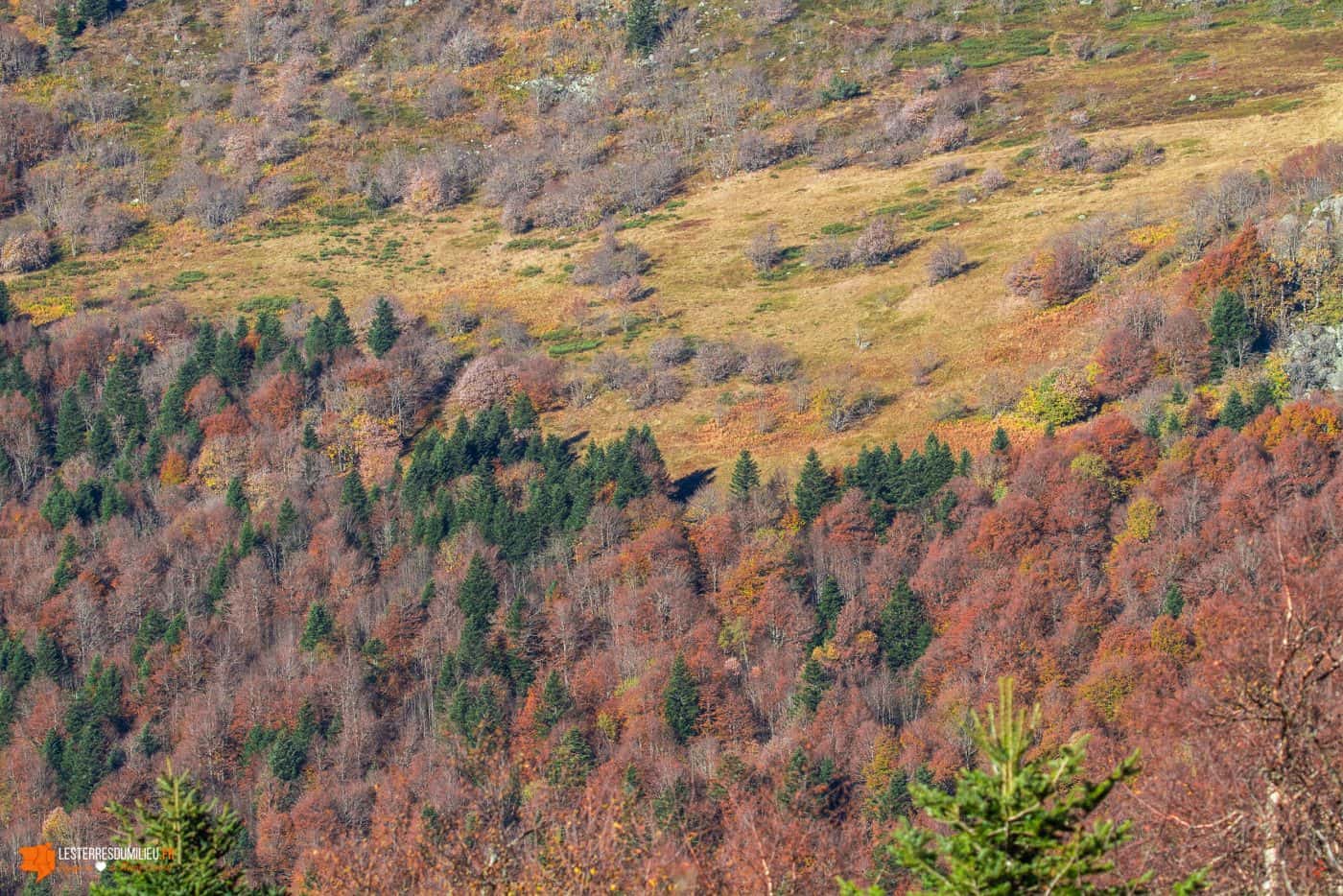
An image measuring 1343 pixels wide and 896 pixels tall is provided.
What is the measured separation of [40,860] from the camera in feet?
284

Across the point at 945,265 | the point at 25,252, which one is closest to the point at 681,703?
the point at 945,265

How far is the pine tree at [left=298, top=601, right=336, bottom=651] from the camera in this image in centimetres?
10931

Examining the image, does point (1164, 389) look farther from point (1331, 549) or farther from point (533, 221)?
point (533, 221)

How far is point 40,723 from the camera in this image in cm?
10450

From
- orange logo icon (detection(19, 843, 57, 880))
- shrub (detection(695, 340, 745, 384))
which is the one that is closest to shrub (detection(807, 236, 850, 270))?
shrub (detection(695, 340, 745, 384))

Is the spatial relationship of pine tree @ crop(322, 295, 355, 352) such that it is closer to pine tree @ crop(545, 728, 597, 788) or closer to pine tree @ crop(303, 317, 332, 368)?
pine tree @ crop(303, 317, 332, 368)

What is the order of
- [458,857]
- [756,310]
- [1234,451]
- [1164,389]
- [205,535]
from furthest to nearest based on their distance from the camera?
[756,310], [205,535], [1164,389], [1234,451], [458,857]

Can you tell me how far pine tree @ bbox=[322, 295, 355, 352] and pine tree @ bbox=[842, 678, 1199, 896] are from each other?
126m

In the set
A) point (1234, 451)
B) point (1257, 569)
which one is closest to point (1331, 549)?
point (1257, 569)

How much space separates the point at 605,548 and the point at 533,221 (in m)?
67.2

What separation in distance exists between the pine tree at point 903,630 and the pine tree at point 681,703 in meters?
12.9

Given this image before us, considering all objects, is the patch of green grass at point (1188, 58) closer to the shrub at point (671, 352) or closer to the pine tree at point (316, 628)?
A: the shrub at point (671, 352)

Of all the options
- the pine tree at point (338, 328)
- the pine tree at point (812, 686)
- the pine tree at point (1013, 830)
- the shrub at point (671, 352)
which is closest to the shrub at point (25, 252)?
the pine tree at point (338, 328)

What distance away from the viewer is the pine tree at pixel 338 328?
450 ft
